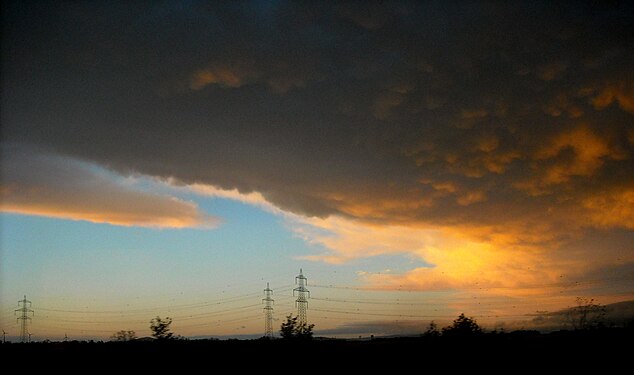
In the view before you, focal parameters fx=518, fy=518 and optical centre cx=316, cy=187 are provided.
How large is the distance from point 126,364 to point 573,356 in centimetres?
2953

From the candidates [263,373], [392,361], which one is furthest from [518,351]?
[263,373]

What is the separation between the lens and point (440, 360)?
1309 inches

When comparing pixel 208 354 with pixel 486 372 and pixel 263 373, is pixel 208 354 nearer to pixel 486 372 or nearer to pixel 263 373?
pixel 263 373

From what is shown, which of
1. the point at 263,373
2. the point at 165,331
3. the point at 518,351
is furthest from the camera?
the point at 165,331

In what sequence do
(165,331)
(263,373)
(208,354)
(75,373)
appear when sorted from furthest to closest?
(165,331) < (208,354) < (75,373) < (263,373)

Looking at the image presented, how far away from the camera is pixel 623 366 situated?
29141 millimetres

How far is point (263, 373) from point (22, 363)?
19429 mm

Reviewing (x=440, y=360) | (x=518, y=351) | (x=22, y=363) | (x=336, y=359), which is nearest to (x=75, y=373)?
(x=22, y=363)

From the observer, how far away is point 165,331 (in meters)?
56.9

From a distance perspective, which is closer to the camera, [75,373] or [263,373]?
[263,373]

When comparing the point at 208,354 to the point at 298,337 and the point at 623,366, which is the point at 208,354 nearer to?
the point at 298,337

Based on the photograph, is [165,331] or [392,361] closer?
[392,361]

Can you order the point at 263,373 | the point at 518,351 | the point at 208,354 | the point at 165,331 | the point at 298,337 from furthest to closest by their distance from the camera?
the point at 165,331 → the point at 298,337 → the point at 208,354 → the point at 518,351 → the point at 263,373

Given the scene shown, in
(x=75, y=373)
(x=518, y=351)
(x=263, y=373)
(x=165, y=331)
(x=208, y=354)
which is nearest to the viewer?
(x=263, y=373)
